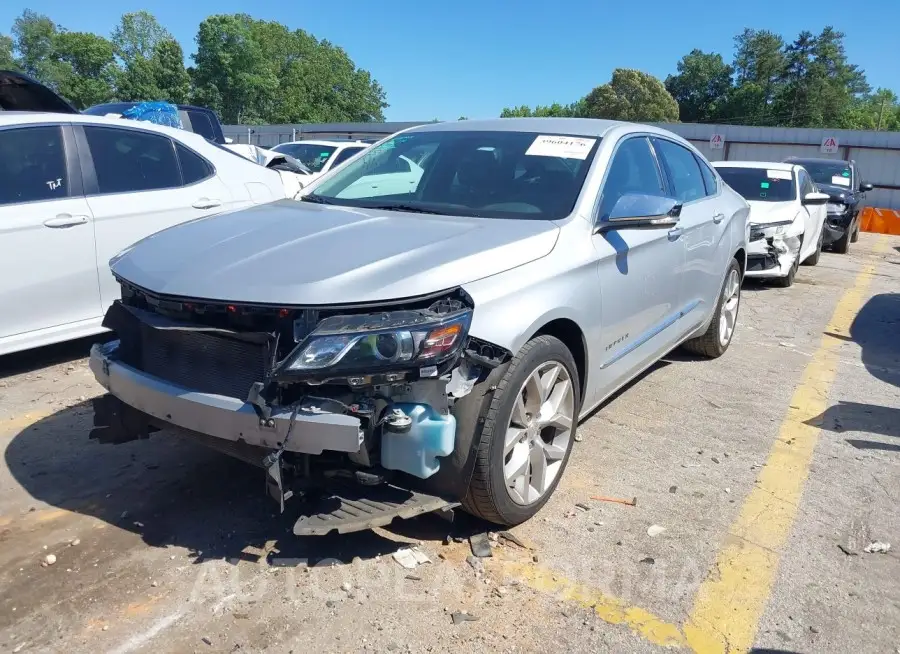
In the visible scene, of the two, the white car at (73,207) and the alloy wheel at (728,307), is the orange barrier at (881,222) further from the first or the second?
the white car at (73,207)

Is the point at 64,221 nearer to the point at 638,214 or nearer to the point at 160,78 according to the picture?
the point at 638,214

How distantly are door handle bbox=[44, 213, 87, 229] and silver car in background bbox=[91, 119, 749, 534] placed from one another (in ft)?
5.71

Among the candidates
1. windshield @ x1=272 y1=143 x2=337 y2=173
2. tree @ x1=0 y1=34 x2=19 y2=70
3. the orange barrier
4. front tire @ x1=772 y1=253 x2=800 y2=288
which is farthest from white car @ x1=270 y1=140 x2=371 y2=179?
tree @ x1=0 y1=34 x2=19 y2=70

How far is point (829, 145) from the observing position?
2394 cm

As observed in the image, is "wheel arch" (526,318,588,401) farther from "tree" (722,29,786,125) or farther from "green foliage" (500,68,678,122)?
"tree" (722,29,786,125)

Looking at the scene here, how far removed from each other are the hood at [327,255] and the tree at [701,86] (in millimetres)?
88248

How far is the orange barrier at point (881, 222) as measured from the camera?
19.0m

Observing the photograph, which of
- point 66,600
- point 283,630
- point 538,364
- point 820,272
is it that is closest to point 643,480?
point 538,364

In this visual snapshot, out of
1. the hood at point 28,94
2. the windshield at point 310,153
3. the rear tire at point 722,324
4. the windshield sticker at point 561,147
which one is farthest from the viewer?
the windshield at point 310,153

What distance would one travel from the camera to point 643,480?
12.3 ft

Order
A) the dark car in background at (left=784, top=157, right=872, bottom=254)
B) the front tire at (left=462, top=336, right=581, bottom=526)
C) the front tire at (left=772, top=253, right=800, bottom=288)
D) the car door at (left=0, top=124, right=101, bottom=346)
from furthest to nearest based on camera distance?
the dark car in background at (left=784, top=157, right=872, bottom=254) → the front tire at (left=772, top=253, right=800, bottom=288) → the car door at (left=0, top=124, right=101, bottom=346) → the front tire at (left=462, top=336, right=581, bottom=526)

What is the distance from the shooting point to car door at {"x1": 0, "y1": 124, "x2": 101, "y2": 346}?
4543 millimetres

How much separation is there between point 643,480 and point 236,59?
7895 centimetres

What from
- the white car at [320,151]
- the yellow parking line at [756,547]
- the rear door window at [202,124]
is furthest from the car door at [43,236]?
the white car at [320,151]
